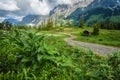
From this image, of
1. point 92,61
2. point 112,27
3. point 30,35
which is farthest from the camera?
point 112,27

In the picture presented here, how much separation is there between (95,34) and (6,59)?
361ft

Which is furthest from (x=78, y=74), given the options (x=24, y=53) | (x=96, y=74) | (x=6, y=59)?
(x=6, y=59)

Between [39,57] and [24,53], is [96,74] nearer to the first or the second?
[39,57]

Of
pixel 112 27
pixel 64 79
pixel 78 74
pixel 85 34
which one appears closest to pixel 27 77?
pixel 64 79

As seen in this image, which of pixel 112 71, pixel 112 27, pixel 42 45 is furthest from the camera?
pixel 112 27

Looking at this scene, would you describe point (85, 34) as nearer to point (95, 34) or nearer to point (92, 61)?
point (95, 34)

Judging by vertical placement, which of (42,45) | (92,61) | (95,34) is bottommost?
(95,34)

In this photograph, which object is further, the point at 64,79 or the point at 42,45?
the point at 42,45

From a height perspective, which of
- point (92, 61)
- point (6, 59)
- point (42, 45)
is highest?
point (42, 45)

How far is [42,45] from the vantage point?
21.9 feet

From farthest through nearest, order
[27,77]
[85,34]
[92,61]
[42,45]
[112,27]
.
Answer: [112,27]
[85,34]
[92,61]
[42,45]
[27,77]

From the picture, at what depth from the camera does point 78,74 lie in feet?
22.3

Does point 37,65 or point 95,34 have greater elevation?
point 37,65

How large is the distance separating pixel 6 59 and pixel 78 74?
228cm
